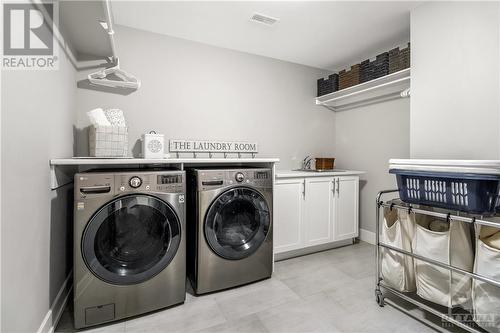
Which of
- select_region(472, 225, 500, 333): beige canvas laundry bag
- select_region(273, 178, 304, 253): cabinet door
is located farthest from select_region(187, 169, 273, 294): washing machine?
select_region(472, 225, 500, 333): beige canvas laundry bag

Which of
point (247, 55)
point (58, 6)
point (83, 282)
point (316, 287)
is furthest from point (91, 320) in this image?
point (247, 55)

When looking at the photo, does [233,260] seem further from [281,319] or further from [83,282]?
[83,282]

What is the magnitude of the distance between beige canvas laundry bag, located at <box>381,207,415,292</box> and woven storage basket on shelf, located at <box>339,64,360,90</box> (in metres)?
1.76

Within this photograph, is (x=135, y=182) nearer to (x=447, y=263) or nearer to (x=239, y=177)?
(x=239, y=177)

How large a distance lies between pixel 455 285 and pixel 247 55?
2892mm

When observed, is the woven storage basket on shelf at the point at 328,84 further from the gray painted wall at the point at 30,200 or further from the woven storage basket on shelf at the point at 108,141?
the gray painted wall at the point at 30,200

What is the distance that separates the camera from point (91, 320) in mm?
1622

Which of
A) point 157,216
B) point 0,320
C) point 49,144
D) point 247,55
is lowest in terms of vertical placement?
point 0,320

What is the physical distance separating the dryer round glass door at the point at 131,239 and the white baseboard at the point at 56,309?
32 centimetres

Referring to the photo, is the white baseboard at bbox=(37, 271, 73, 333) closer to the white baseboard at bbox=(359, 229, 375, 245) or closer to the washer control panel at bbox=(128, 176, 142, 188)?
the washer control panel at bbox=(128, 176, 142, 188)

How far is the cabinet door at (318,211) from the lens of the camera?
2779mm

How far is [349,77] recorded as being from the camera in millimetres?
3098

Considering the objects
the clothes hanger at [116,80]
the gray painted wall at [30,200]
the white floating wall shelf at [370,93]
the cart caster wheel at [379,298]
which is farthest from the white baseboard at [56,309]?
the white floating wall shelf at [370,93]

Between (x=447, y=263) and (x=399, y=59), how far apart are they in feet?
6.24
